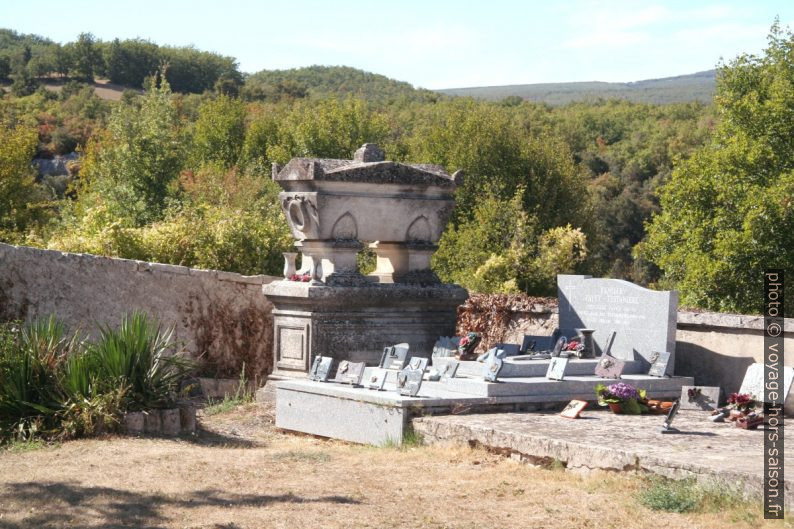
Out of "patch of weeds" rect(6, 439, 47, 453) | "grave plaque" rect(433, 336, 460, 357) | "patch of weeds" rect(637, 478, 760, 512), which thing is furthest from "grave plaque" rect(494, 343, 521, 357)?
"patch of weeds" rect(6, 439, 47, 453)

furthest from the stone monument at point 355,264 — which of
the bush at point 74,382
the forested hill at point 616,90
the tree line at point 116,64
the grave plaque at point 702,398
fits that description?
the forested hill at point 616,90

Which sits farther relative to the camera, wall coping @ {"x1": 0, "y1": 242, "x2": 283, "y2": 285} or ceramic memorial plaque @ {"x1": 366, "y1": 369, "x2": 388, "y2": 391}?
wall coping @ {"x1": 0, "y1": 242, "x2": 283, "y2": 285}

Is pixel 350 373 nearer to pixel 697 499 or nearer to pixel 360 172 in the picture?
pixel 360 172

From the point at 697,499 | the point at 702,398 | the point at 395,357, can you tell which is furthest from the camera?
the point at 395,357

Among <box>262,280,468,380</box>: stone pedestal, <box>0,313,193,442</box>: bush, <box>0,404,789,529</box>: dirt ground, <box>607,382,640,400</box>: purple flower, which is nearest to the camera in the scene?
<box>0,404,789,529</box>: dirt ground

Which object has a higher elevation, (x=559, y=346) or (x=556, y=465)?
(x=559, y=346)

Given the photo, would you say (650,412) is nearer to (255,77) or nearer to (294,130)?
(294,130)

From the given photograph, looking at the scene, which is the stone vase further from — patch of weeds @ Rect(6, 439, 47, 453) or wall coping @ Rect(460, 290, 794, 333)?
wall coping @ Rect(460, 290, 794, 333)

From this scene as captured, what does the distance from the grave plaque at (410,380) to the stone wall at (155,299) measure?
14.6ft

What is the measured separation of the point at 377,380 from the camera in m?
11.2

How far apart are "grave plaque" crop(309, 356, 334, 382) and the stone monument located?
0.51 metres

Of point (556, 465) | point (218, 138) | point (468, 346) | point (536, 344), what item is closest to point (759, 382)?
point (536, 344)

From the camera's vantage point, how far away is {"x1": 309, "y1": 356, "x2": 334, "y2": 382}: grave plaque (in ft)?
38.2

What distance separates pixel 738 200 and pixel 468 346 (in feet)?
36.2
